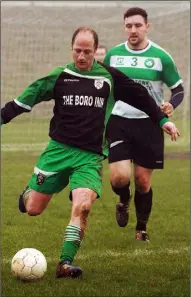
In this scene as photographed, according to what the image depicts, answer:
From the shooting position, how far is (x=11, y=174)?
1539 cm

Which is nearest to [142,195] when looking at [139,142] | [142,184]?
[142,184]

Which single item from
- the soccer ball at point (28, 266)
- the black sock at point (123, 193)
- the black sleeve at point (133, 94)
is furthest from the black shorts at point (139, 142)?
the soccer ball at point (28, 266)

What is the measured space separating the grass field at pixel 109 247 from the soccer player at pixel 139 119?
1.81ft

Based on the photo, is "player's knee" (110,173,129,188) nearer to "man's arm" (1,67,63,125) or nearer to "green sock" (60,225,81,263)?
"man's arm" (1,67,63,125)

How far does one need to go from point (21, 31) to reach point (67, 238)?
19.7 metres

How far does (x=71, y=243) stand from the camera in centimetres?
674

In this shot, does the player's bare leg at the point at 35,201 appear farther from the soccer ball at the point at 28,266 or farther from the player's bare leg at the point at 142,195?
the player's bare leg at the point at 142,195

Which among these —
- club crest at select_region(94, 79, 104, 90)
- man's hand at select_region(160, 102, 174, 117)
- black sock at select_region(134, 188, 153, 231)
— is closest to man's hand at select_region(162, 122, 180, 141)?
man's hand at select_region(160, 102, 174, 117)

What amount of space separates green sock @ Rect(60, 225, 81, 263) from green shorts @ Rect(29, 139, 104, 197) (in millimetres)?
392

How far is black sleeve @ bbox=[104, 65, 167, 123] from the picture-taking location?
295 inches

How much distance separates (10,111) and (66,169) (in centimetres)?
69

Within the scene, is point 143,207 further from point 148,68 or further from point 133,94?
point 133,94

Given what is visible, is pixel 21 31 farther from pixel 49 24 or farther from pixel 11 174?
pixel 11 174

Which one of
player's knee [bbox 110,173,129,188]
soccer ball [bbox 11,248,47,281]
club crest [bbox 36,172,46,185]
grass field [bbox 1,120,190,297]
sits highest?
club crest [bbox 36,172,46,185]
